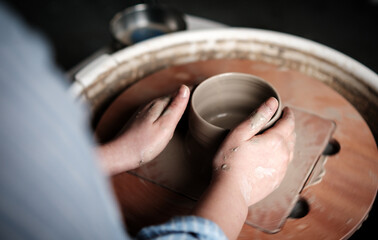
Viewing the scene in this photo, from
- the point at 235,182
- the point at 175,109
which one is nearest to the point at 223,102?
the point at 175,109

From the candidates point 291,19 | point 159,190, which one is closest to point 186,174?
point 159,190

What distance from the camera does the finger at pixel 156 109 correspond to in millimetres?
819

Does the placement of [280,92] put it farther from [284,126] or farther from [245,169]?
[245,169]

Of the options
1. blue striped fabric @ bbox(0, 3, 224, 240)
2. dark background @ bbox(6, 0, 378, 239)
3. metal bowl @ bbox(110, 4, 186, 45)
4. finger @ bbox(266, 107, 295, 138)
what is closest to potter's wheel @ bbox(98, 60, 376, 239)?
finger @ bbox(266, 107, 295, 138)

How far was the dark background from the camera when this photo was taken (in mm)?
2246

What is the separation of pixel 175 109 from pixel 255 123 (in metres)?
0.19

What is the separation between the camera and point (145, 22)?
1743 millimetres

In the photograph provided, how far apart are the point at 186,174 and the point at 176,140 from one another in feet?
0.35

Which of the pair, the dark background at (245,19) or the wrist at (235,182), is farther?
the dark background at (245,19)

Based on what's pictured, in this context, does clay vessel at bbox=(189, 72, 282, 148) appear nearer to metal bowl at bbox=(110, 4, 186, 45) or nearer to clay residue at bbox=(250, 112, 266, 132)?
clay residue at bbox=(250, 112, 266, 132)

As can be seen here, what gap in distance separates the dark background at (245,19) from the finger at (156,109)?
4.90 feet

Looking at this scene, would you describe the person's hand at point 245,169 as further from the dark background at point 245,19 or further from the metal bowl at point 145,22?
→ the dark background at point 245,19

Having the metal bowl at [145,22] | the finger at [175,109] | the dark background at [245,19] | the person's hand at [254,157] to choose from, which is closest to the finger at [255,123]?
the person's hand at [254,157]

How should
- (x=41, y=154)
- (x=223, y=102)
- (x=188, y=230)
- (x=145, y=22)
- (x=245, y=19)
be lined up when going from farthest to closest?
1. (x=245, y=19)
2. (x=145, y=22)
3. (x=223, y=102)
4. (x=188, y=230)
5. (x=41, y=154)
